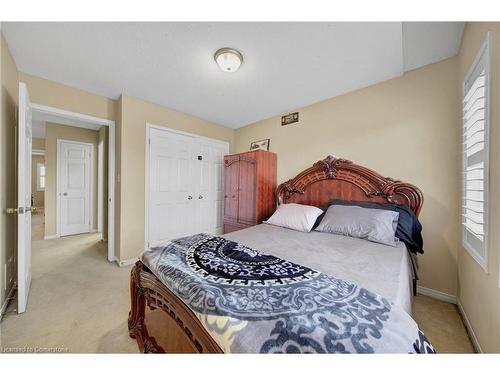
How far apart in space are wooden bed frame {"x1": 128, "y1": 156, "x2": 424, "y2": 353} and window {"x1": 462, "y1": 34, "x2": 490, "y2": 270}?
445 mm

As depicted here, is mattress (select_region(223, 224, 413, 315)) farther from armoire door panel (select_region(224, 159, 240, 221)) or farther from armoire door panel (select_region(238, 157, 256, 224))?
armoire door panel (select_region(224, 159, 240, 221))

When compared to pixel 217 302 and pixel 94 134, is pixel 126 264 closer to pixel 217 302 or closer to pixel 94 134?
pixel 217 302

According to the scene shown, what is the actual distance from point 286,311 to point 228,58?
1974mm

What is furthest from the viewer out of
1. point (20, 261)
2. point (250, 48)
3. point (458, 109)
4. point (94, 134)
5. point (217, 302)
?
point (94, 134)

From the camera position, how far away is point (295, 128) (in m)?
3.04

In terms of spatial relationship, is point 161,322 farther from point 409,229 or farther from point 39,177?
point 39,177

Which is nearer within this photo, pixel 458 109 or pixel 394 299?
pixel 394 299

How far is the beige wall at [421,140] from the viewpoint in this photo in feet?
6.05

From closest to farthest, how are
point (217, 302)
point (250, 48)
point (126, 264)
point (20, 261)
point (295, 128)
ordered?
point (217, 302)
point (20, 261)
point (250, 48)
point (126, 264)
point (295, 128)

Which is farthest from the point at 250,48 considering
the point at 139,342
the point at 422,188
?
the point at 139,342

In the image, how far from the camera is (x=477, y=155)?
135 centimetres

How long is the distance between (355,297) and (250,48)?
1977mm

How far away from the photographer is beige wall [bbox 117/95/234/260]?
8.66 ft

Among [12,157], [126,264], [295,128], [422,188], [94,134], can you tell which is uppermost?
[94,134]
